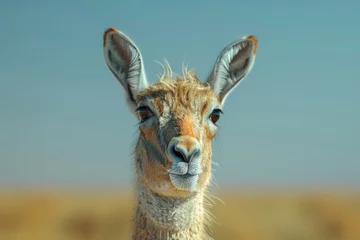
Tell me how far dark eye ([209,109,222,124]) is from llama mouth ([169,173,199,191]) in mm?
1106

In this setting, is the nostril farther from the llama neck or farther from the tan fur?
the llama neck

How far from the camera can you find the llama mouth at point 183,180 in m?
6.87

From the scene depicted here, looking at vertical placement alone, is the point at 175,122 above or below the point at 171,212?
above

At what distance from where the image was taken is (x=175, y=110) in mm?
7418

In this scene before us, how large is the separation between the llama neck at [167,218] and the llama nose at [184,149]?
0.69m

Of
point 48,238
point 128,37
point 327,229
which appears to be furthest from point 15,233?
point 128,37

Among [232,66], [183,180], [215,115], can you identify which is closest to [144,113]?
[215,115]

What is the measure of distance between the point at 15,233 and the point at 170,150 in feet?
124

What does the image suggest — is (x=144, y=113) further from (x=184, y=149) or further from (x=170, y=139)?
(x=184, y=149)

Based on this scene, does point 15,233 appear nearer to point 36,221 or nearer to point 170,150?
point 36,221

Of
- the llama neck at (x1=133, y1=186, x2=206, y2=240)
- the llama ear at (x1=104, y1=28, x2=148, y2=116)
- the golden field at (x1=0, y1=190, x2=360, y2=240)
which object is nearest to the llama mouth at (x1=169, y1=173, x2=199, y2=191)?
the llama neck at (x1=133, y1=186, x2=206, y2=240)

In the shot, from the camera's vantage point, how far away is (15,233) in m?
42.3

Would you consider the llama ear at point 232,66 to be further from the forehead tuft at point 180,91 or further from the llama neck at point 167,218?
the llama neck at point 167,218

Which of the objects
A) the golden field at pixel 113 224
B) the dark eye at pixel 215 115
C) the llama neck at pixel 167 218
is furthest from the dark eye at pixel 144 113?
the golden field at pixel 113 224
